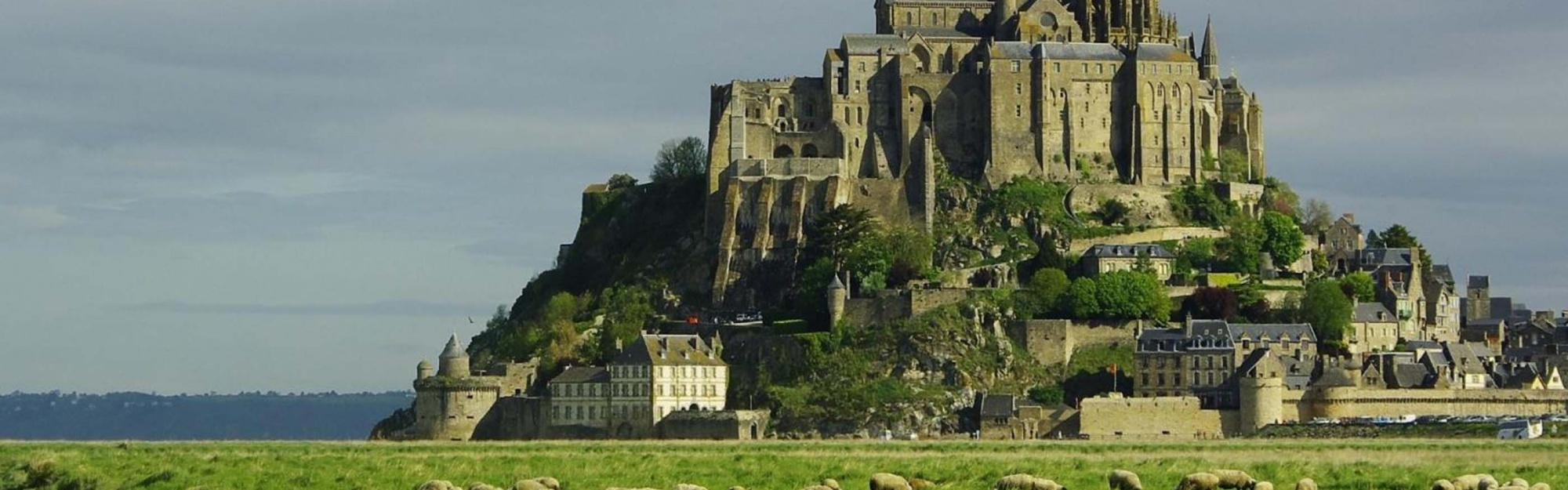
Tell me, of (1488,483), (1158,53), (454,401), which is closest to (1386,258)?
(1158,53)

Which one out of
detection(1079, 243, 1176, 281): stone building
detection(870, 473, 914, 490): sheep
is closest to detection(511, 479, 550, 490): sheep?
detection(870, 473, 914, 490): sheep

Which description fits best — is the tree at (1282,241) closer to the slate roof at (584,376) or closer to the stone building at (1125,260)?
the stone building at (1125,260)

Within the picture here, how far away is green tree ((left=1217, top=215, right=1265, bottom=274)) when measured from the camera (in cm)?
12112

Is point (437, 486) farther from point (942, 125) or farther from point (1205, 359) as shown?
point (942, 125)

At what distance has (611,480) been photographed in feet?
225

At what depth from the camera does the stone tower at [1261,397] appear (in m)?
105

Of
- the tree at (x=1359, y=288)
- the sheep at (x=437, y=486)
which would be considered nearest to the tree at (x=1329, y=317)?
the tree at (x=1359, y=288)

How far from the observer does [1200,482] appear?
62938 mm

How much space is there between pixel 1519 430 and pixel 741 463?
36879 mm

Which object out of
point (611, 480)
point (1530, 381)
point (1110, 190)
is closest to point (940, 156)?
point (1110, 190)

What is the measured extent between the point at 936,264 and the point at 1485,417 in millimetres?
26354

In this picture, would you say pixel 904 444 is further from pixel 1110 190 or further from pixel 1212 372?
pixel 1110 190

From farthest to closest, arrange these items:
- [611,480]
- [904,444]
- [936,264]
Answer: [936,264] < [904,444] < [611,480]

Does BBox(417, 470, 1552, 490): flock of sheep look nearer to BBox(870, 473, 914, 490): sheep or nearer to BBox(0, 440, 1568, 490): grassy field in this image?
BBox(870, 473, 914, 490): sheep
